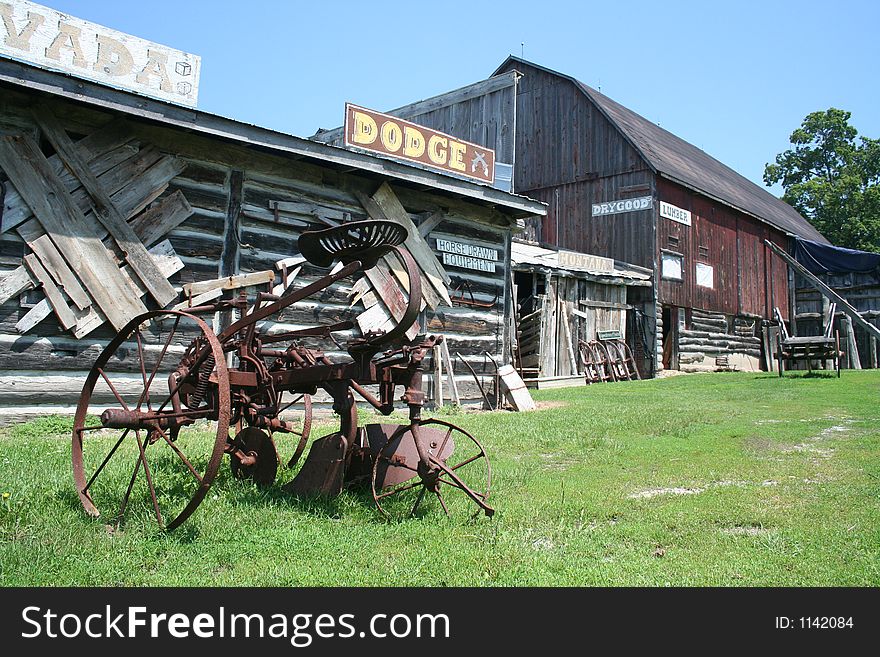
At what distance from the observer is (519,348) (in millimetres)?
16703

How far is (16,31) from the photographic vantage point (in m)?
7.36

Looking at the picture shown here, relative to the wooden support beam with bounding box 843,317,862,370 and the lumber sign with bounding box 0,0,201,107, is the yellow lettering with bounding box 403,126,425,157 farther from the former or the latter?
the wooden support beam with bounding box 843,317,862,370

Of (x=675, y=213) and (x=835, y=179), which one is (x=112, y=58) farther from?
(x=835, y=179)

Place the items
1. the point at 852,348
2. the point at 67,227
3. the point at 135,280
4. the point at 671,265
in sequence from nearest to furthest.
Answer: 1. the point at 67,227
2. the point at 135,280
3. the point at 671,265
4. the point at 852,348

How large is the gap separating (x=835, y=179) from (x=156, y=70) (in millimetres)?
44661

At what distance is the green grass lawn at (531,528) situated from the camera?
342 centimetres

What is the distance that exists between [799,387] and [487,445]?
9246mm

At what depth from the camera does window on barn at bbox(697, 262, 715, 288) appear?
22184 mm

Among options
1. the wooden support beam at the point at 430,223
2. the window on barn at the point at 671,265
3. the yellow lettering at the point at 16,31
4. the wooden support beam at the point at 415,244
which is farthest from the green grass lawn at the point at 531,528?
the window on barn at the point at 671,265

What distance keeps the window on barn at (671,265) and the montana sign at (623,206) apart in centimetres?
150

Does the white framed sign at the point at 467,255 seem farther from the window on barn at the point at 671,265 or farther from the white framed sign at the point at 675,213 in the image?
the white framed sign at the point at 675,213

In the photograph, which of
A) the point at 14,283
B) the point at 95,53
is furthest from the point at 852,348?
the point at 14,283

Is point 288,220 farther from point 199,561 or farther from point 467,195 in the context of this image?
point 199,561

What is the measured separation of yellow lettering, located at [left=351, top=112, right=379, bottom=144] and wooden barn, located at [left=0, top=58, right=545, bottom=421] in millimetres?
744
